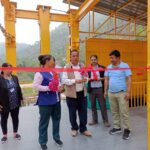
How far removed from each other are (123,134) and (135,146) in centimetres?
41

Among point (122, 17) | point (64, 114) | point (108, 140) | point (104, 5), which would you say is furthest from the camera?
point (122, 17)

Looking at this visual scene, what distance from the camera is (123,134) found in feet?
12.5

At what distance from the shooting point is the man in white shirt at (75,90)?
145 inches

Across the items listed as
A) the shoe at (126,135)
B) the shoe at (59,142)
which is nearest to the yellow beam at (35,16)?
the shoe at (59,142)

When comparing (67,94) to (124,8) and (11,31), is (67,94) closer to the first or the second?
(11,31)

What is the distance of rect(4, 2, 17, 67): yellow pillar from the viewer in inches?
291

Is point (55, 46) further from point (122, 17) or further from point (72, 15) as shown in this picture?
point (72, 15)

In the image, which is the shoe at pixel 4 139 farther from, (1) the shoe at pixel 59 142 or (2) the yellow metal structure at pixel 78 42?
(2) the yellow metal structure at pixel 78 42

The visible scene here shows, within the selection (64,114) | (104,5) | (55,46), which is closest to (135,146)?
(64,114)

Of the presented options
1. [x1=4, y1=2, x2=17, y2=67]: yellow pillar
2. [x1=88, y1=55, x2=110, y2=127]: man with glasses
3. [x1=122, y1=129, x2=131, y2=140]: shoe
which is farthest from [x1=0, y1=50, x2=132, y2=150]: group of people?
[x1=4, y1=2, x2=17, y2=67]: yellow pillar

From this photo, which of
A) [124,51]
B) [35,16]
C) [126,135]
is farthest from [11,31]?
[126,135]

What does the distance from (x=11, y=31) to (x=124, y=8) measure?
15.4ft

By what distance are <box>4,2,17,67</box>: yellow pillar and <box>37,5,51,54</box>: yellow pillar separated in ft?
2.87

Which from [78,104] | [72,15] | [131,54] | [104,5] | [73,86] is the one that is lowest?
[78,104]
